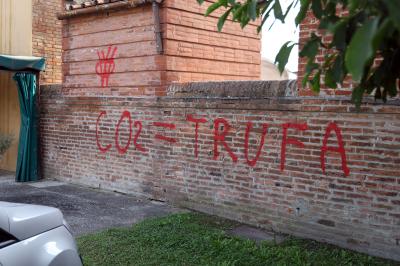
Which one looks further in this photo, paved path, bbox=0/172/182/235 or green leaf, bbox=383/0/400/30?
paved path, bbox=0/172/182/235

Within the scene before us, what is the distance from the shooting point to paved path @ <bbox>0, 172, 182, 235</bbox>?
668 cm

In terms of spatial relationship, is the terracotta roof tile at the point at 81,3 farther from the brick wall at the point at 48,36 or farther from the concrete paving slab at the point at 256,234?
the concrete paving slab at the point at 256,234

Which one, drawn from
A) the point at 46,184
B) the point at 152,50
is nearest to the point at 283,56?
Answer: the point at 152,50

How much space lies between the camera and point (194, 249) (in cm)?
543

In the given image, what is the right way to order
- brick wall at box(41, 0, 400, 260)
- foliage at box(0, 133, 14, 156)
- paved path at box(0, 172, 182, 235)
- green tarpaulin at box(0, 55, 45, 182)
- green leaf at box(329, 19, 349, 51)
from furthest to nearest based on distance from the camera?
foliage at box(0, 133, 14, 156), green tarpaulin at box(0, 55, 45, 182), paved path at box(0, 172, 182, 235), brick wall at box(41, 0, 400, 260), green leaf at box(329, 19, 349, 51)

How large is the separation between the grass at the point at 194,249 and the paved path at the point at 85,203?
574 millimetres

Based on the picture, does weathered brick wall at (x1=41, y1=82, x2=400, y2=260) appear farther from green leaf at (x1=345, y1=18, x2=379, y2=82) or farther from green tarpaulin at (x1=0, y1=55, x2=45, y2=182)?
green leaf at (x1=345, y1=18, x2=379, y2=82)

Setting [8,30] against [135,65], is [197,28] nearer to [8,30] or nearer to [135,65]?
[135,65]

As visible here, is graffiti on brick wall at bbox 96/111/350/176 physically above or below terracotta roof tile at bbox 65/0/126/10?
below

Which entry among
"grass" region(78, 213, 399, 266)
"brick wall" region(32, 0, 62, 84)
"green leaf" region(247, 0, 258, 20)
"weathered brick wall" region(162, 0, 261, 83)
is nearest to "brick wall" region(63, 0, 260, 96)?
"weathered brick wall" region(162, 0, 261, 83)

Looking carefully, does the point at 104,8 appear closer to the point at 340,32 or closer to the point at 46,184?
the point at 46,184

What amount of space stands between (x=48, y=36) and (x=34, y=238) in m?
8.50

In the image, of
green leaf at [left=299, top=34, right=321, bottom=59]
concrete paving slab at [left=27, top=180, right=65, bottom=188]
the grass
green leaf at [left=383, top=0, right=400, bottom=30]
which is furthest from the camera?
concrete paving slab at [left=27, top=180, right=65, bottom=188]

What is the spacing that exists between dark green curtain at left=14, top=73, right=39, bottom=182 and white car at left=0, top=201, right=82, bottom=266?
646 centimetres
